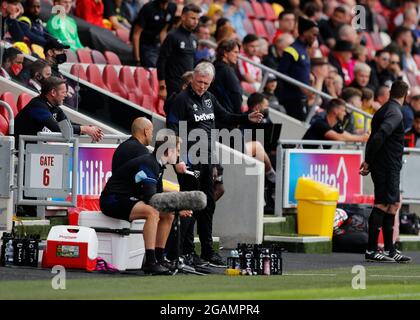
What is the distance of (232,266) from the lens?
15.5 metres

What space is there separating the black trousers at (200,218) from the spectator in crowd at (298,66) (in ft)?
26.5

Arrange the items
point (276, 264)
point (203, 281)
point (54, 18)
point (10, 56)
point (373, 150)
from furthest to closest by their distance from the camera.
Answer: point (54, 18) < point (10, 56) < point (373, 150) < point (276, 264) < point (203, 281)

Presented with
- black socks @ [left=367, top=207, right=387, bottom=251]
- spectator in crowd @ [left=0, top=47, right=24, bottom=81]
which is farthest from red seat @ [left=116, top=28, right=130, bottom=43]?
black socks @ [left=367, top=207, right=387, bottom=251]

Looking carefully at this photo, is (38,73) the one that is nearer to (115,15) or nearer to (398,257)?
(398,257)

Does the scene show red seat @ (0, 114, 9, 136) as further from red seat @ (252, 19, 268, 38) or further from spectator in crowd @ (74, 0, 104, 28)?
red seat @ (252, 19, 268, 38)

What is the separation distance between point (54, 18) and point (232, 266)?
774 centimetres

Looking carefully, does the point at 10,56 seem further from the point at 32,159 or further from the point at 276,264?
the point at 276,264

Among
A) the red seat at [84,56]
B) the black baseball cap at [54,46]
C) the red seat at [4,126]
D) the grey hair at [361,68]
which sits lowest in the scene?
the red seat at [4,126]

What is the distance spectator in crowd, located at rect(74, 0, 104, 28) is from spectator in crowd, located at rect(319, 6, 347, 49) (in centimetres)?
601

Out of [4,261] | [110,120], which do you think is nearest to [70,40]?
[110,120]

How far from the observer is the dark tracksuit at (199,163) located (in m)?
16.0

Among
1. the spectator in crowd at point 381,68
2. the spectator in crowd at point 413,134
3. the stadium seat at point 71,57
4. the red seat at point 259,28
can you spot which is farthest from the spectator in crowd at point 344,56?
the stadium seat at point 71,57

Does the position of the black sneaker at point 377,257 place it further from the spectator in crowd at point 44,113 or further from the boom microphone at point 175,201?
the boom microphone at point 175,201
